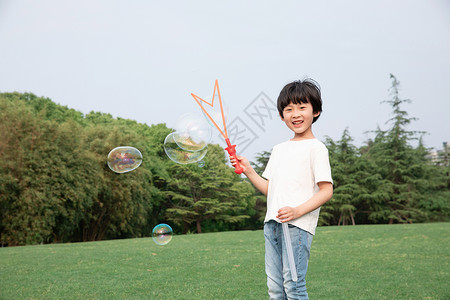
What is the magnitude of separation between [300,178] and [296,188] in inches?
2.5

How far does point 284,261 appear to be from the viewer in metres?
2.27

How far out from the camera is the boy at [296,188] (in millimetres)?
2244

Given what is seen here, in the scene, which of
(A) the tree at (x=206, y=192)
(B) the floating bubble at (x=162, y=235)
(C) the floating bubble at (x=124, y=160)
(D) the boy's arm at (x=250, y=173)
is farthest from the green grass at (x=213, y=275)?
(A) the tree at (x=206, y=192)

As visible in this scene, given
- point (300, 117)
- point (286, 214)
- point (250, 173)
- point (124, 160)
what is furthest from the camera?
point (124, 160)

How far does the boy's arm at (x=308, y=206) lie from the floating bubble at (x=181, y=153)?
2205 millimetres

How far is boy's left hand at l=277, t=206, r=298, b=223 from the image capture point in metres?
2.14

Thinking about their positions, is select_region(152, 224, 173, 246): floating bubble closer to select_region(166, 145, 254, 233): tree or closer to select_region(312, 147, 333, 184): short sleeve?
select_region(312, 147, 333, 184): short sleeve

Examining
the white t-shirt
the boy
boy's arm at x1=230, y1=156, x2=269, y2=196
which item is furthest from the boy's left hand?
boy's arm at x1=230, y1=156, x2=269, y2=196

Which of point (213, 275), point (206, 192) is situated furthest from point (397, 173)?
point (213, 275)

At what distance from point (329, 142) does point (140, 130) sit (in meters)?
15.4

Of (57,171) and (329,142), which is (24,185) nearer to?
(57,171)

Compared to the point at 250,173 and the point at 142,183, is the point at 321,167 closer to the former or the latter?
the point at 250,173

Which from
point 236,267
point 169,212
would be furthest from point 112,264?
point 169,212

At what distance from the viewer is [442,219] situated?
29.6 meters
